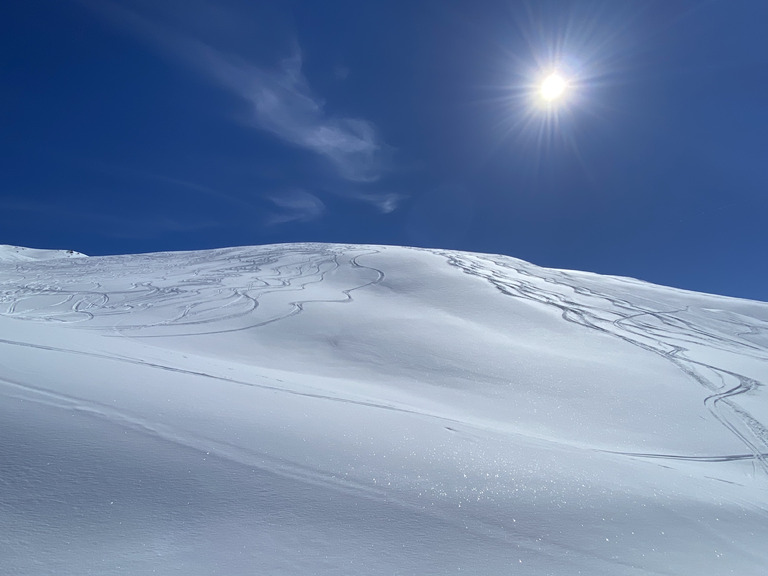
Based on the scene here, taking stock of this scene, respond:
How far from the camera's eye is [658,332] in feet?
36.8

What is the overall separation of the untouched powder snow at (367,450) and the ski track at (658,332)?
0.08 meters

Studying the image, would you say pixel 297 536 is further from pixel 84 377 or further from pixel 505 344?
pixel 505 344

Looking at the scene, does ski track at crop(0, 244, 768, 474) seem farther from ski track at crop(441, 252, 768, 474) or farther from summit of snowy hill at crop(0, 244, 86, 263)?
summit of snowy hill at crop(0, 244, 86, 263)

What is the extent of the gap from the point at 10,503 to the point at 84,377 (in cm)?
211

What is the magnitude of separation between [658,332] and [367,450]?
1097 centimetres

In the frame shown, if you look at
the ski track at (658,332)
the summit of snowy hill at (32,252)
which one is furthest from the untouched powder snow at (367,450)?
the summit of snowy hill at (32,252)

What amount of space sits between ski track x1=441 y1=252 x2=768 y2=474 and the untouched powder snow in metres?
0.08

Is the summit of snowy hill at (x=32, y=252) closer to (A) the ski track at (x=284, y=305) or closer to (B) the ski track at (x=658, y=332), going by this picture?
(A) the ski track at (x=284, y=305)

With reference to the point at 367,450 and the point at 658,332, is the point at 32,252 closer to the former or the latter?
the point at 367,450

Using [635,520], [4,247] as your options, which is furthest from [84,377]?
[4,247]

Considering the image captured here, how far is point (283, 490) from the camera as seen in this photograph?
103 inches

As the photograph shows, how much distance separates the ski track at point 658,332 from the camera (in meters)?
5.78

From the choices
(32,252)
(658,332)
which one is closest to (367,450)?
(658,332)

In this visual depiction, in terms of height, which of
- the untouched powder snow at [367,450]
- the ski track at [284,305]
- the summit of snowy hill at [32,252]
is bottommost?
the untouched powder snow at [367,450]
